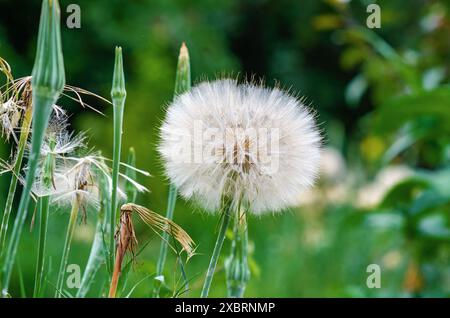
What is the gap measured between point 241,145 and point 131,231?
0.36ft

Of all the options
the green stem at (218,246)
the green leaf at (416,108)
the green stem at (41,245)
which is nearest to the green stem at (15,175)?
the green stem at (41,245)

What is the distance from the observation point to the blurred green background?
5.20 feet

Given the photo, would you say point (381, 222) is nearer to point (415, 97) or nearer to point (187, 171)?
point (415, 97)

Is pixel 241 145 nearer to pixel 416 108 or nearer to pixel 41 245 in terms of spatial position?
pixel 41 245

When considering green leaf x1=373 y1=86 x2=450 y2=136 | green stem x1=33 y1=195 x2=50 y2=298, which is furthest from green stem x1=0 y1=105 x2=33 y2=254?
green leaf x1=373 y1=86 x2=450 y2=136

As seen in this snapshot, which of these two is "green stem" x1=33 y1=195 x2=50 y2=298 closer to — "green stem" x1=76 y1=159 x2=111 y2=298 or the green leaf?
"green stem" x1=76 y1=159 x2=111 y2=298

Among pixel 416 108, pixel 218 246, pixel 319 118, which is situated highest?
pixel 416 108

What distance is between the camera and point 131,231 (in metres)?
0.51

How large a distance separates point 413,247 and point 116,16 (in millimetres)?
2595

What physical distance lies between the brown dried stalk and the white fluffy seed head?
33mm

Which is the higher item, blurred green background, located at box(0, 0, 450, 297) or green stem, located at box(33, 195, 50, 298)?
blurred green background, located at box(0, 0, 450, 297)

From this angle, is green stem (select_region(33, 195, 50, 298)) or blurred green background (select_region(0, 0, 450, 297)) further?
blurred green background (select_region(0, 0, 450, 297))

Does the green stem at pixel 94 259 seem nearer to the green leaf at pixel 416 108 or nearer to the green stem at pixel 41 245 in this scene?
the green stem at pixel 41 245

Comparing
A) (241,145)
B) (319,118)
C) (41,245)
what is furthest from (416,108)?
(41,245)
